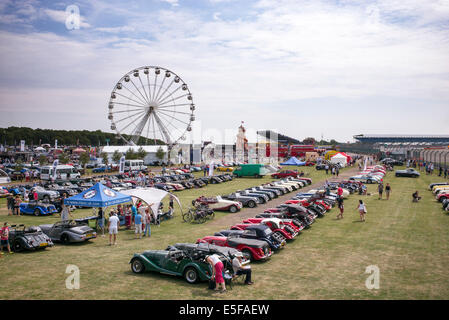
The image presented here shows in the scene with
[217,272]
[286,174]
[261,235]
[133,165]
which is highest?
[133,165]

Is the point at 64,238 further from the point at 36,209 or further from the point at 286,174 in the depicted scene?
the point at 286,174

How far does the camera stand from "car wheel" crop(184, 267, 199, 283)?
10.6m

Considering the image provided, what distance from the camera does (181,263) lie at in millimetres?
10953

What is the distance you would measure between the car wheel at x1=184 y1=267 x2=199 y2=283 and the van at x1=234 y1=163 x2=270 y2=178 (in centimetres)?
3688

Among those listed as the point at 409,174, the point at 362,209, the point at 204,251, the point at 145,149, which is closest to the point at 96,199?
the point at 204,251

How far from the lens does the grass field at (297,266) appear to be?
32.1ft

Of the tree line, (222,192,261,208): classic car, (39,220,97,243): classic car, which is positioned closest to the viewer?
(39,220,97,243): classic car

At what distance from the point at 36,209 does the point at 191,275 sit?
17057 mm

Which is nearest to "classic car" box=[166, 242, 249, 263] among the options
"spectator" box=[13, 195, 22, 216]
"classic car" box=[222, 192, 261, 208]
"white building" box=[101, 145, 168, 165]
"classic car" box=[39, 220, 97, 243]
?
"classic car" box=[39, 220, 97, 243]

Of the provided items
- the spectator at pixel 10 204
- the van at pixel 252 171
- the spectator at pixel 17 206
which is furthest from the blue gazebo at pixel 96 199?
the van at pixel 252 171

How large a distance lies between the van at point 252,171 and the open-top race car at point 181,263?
36121 millimetres

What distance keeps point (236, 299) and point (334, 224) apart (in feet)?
38.3

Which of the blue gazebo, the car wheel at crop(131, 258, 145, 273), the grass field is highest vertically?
the blue gazebo

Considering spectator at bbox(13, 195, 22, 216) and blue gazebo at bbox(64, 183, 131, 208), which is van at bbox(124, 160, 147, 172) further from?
blue gazebo at bbox(64, 183, 131, 208)
